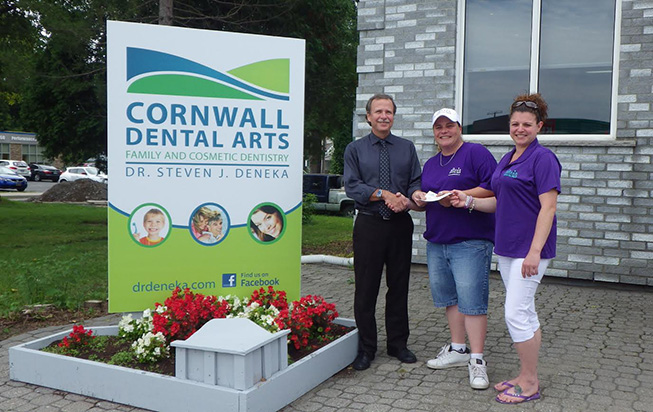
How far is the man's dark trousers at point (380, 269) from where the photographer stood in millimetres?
4441

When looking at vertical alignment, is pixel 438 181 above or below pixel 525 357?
above

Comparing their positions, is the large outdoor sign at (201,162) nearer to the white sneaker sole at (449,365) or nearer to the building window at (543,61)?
the white sneaker sole at (449,365)

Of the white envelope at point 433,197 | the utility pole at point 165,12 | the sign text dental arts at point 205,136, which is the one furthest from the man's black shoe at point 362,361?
the utility pole at point 165,12

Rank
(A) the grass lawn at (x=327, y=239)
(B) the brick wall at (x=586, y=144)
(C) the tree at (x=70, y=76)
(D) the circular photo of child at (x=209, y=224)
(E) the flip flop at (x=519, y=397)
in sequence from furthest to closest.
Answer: (C) the tree at (x=70, y=76)
(A) the grass lawn at (x=327, y=239)
(B) the brick wall at (x=586, y=144)
(D) the circular photo of child at (x=209, y=224)
(E) the flip flop at (x=519, y=397)

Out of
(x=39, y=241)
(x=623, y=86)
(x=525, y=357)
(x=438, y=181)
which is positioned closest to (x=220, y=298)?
(x=438, y=181)

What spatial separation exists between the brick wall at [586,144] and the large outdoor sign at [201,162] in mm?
3366

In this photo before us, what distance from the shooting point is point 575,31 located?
7328 mm

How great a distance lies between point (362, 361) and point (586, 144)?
4.18 meters

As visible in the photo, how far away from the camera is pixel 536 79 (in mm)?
7531

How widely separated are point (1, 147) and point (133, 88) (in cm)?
6312

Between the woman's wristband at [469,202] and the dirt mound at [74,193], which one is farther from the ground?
the woman's wristband at [469,202]

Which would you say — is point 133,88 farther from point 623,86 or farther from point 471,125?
point 623,86

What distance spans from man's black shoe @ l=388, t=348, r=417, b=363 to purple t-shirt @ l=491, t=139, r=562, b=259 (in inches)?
50.7

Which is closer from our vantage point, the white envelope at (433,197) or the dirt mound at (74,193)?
the white envelope at (433,197)
